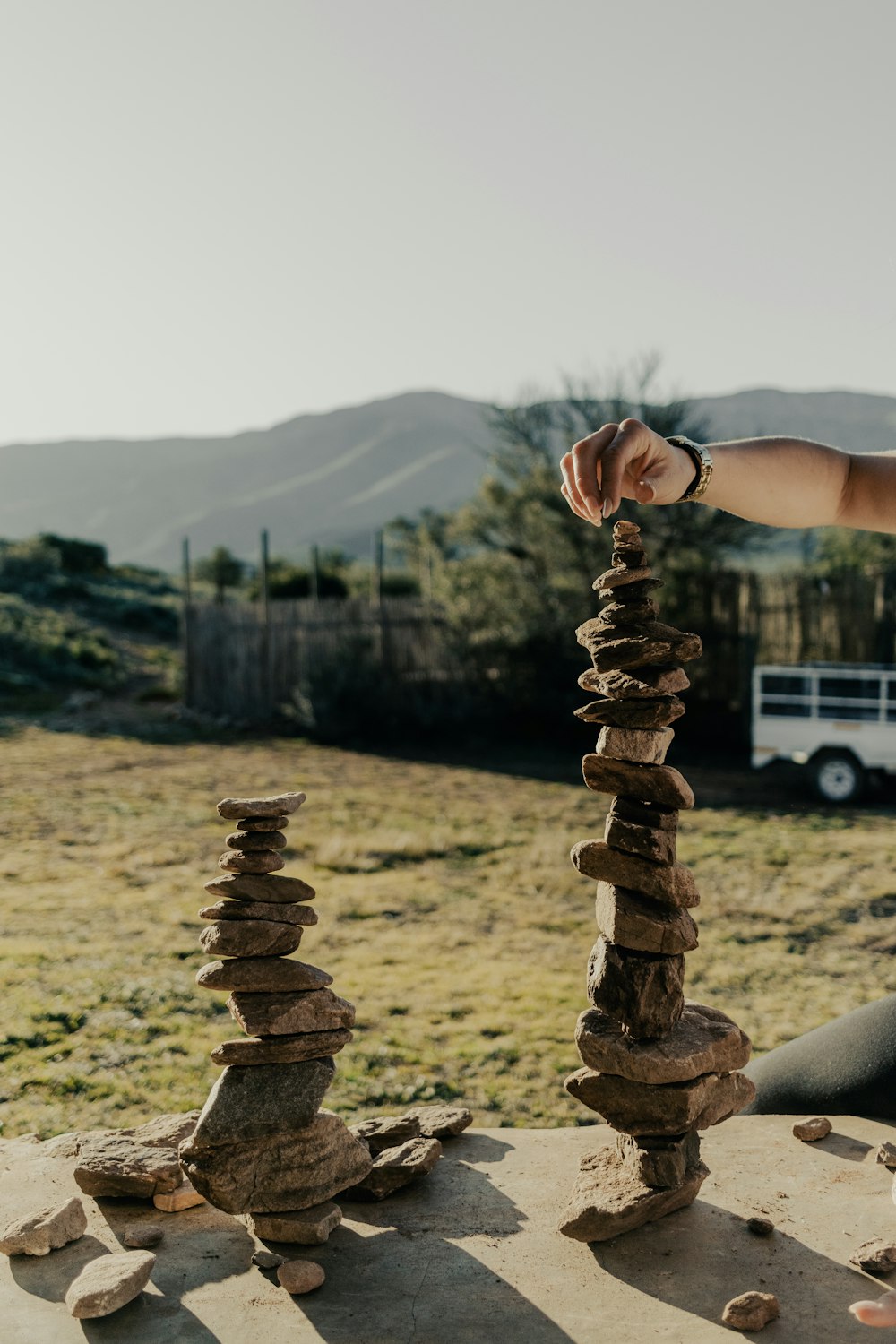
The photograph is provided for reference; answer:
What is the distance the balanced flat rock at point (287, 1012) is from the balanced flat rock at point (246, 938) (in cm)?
6

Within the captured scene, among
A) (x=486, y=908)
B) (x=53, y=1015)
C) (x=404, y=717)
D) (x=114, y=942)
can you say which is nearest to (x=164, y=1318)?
(x=53, y=1015)

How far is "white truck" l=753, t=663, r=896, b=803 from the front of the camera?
9945mm

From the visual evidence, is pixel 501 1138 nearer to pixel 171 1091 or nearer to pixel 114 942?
pixel 171 1091

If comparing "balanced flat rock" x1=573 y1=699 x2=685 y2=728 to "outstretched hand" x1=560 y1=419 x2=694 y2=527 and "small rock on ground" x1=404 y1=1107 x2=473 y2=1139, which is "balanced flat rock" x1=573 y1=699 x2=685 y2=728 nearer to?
"outstretched hand" x1=560 y1=419 x2=694 y2=527

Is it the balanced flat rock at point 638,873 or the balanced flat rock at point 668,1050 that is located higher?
the balanced flat rock at point 638,873

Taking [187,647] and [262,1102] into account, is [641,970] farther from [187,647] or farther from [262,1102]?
[187,647]

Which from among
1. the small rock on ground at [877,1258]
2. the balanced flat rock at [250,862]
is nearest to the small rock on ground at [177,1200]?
the balanced flat rock at [250,862]

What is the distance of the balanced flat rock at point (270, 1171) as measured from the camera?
9.68 feet

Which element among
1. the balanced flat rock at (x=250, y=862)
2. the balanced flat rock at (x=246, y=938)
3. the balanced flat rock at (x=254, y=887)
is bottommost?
the balanced flat rock at (x=246, y=938)

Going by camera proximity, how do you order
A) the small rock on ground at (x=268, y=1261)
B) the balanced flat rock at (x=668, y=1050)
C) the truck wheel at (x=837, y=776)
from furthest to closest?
the truck wheel at (x=837, y=776) → the balanced flat rock at (x=668, y=1050) → the small rock on ground at (x=268, y=1261)

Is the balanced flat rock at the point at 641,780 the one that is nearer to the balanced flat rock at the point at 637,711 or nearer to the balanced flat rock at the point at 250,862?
the balanced flat rock at the point at 637,711

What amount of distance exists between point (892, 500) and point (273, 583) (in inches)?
807

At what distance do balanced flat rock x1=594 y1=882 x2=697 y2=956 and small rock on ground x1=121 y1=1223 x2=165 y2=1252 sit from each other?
1.41 meters

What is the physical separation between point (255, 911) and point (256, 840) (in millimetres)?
202
